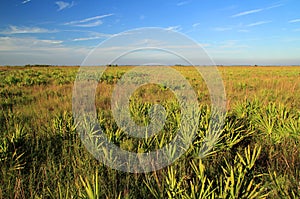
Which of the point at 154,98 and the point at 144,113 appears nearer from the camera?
the point at 144,113

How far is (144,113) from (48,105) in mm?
2889

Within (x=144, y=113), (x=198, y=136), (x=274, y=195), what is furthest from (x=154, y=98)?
(x=274, y=195)

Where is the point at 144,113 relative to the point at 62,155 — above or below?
above

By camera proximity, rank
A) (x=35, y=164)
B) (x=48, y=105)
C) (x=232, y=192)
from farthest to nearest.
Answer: (x=48, y=105) < (x=35, y=164) < (x=232, y=192)

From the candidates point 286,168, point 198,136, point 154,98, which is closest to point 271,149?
point 286,168

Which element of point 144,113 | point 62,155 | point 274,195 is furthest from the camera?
point 144,113

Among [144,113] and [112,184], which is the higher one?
[144,113]

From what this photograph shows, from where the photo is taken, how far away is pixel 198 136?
2924 mm

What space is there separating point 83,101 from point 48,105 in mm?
1074

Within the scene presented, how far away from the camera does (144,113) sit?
4148 mm

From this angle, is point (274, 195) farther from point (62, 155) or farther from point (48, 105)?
point (48, 105)

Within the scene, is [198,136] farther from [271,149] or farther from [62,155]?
[62,155]

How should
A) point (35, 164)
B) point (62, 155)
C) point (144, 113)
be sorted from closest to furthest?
1. point (35, 164)
2. point (62, 155)
3. point (144, 113)

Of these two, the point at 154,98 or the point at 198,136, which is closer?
the point at 198,136
